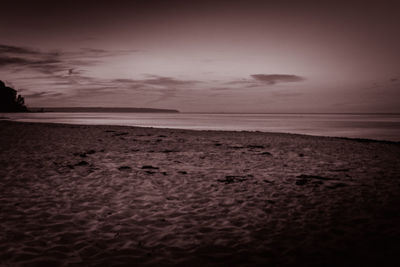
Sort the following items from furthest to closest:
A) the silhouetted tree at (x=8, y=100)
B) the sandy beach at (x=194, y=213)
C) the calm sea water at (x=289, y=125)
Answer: the silhouetted tree at (x=8, y=100) < the calm sea water at (x=289, y=125) < the sandy beach at (x=194, y=213)

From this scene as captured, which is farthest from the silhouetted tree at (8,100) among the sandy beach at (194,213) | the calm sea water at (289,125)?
the sandy beach at (194,213)

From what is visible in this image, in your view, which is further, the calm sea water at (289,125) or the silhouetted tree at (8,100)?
the silhouetted tree at (8,100)

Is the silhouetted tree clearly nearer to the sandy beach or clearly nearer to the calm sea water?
the calm sea water

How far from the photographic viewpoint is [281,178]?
1242 cm

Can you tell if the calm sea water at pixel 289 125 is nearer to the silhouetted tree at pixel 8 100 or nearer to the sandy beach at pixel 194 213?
the sandy beach at pixel 194 213

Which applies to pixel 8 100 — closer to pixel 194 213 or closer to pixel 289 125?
pixel 289 125

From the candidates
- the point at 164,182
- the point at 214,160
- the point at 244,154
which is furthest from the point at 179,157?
the point at 164,182

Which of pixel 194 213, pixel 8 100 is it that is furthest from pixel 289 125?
pixel 8 100

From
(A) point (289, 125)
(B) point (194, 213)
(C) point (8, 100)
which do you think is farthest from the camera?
(C) point (8, 100)

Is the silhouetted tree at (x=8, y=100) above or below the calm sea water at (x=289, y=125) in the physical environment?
above

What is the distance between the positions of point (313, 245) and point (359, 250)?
2.81ft

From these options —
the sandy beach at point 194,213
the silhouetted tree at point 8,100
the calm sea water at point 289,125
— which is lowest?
the sandy beach at point 194,213

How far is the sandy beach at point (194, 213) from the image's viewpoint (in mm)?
5816

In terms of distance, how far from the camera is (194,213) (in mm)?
8180
